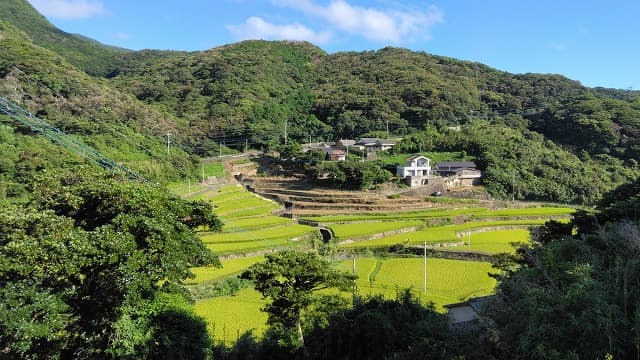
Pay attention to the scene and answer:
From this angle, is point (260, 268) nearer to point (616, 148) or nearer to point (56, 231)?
point (56, 231)

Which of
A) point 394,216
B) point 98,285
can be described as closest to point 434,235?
point 394,216

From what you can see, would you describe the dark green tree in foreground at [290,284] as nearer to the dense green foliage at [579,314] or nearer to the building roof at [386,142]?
the dense green foliage at [579,314]

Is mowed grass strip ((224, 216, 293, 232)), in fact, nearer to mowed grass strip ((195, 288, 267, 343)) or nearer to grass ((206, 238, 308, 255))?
grass ((206, 238, 308, 255))

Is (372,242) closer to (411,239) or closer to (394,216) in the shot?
(411,239)

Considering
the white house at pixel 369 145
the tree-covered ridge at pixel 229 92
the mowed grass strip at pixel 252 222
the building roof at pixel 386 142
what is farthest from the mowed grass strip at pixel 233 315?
the tree-covered ridge at pixel 229 92

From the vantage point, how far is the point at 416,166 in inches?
1777

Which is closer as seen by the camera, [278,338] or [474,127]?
[278,338]

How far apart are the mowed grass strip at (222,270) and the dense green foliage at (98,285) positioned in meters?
7.54

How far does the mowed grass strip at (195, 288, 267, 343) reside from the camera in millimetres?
14586

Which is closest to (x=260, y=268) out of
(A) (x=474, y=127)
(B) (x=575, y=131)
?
(A) (x=474, y=127)

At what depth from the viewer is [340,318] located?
12102 mm

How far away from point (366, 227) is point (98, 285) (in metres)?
22.1

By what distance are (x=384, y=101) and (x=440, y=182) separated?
30.4 metres

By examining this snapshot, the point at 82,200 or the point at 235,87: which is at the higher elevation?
the point at 235,87
